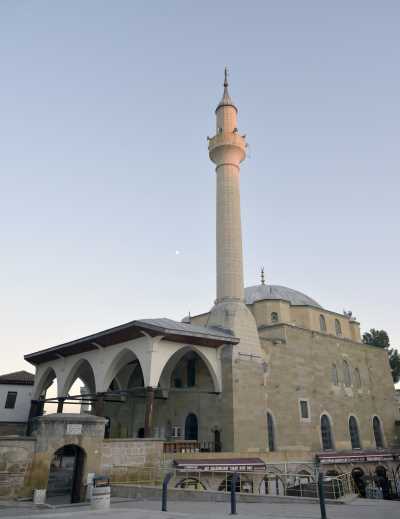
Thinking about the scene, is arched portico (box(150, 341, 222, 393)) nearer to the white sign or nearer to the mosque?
the mosque

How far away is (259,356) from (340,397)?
928 cm

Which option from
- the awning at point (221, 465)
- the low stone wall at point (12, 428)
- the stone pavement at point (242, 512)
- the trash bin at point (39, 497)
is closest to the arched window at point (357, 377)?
the awning at point (221, 465)

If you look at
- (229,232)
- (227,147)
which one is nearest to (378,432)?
(229,232)

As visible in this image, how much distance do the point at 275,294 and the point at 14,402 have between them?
20.0 meters

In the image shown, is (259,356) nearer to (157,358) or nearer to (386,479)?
(157,358)

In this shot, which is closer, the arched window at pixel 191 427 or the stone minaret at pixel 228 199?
the arched window at pixel 191 427

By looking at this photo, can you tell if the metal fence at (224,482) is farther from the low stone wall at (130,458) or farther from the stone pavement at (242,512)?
the stone pavement at (242,512)

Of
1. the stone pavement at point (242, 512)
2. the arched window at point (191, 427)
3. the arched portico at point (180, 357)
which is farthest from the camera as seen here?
the arched window at point (191, 427)

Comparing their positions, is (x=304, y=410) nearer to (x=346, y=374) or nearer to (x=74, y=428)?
(x=346, y=374)

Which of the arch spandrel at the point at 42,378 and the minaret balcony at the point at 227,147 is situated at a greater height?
the minaret balcony at the point at 227,147

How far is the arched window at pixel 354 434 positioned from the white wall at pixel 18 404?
21.8m

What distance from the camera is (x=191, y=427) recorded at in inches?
849

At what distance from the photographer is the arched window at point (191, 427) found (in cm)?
2131

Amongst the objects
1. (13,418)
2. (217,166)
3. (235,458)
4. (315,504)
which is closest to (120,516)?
(315,504)
